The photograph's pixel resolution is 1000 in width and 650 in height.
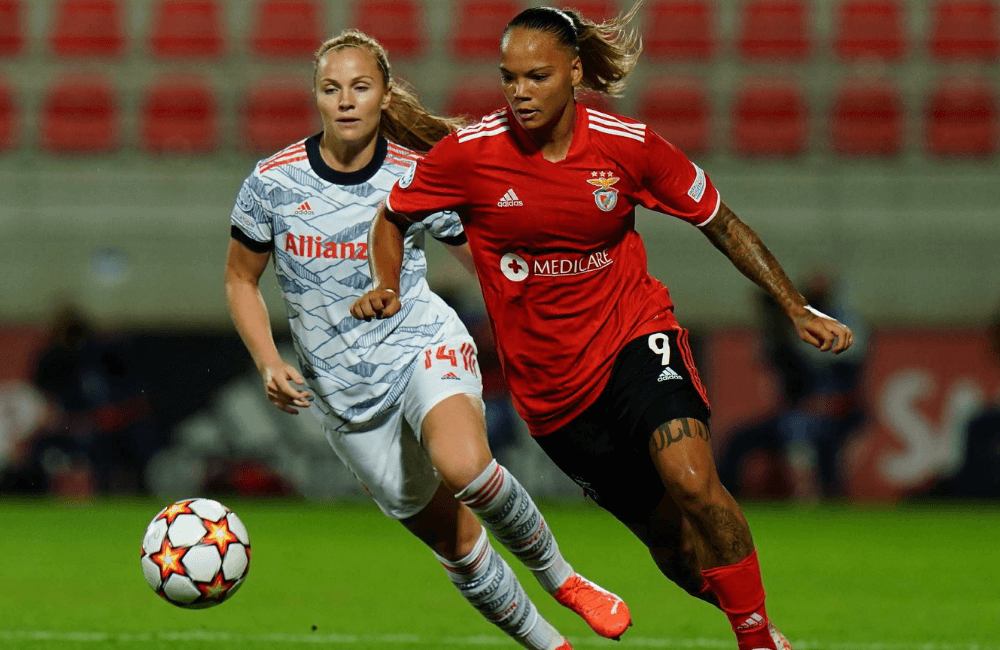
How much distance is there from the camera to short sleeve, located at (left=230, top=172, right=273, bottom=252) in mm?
4801

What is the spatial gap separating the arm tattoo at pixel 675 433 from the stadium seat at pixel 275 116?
1109 centimetres

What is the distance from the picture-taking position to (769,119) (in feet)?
49.1

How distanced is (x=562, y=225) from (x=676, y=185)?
0.37m

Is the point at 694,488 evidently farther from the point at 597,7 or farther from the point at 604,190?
the point at 597,7

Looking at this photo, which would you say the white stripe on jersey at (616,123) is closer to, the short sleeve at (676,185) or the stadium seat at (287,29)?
the short sleeve at (676,185)

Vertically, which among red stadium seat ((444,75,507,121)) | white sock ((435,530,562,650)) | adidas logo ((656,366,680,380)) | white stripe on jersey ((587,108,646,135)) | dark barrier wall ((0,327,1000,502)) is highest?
white stripe on jersey ((587,108,646,135))

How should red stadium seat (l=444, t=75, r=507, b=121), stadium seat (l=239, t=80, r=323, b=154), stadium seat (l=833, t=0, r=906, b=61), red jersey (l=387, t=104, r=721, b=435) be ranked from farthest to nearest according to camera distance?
stadium seat (l=833, t=0, r=906, b=61), stadium seat (l=239, t=80, r=323, b=154), red stadium seat (l=444, t=75, r=507, b=121), red jersey (l=387, t=104, r=721, b=435)

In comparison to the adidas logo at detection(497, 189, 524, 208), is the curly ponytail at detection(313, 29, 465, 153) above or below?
above

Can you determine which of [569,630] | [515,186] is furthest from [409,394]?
[569,630]

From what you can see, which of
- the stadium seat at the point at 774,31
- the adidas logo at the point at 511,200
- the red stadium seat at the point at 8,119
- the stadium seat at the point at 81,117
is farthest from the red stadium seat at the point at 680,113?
the adidas logo at the point at 511,200

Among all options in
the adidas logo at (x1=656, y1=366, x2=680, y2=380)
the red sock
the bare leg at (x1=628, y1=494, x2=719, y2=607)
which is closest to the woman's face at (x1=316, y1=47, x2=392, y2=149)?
the adidas logo at (x1=656, y1=366, x2=680, y2=380)

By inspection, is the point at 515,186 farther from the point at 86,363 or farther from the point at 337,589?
the point at 86,363

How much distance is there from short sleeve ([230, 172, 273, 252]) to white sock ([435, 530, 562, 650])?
1.23m

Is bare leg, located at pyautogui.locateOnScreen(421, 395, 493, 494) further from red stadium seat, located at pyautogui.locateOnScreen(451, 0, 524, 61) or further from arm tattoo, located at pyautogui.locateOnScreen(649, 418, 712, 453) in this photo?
red stadium seat, located at pyautogui.locateOnScreen(451, 0, 524, 61)
